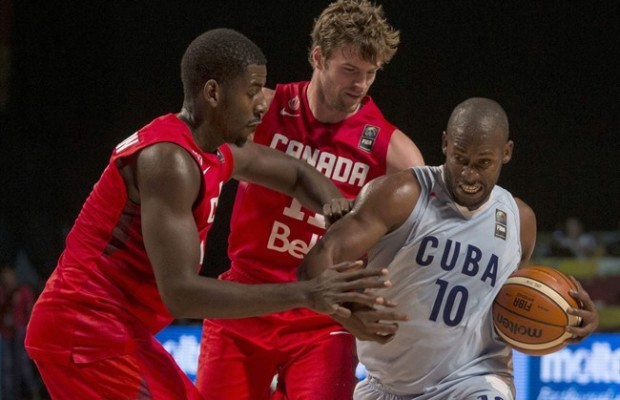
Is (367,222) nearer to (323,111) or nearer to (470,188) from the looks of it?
(470,188)

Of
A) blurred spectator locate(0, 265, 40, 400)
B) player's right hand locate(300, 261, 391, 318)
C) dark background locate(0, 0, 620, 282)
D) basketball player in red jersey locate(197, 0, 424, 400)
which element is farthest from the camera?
dark background locate(0, 0, 620, 282)

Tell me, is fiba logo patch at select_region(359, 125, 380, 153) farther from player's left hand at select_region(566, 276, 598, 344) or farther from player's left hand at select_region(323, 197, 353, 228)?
player's left hand at select_region(566, 276, 598, 344)

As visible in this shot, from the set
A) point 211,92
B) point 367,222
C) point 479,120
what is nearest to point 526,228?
point 479,120

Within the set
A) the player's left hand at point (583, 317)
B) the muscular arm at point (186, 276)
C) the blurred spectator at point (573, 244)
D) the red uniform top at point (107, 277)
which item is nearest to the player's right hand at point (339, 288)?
the muscular arm at point (186, 276)

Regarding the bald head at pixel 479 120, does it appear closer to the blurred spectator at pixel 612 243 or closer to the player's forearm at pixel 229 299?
the player's forearm at pixel 229 299

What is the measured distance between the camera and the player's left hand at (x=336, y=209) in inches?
150

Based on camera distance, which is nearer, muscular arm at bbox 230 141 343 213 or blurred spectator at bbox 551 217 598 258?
muscular arm at bbox 230 141 343 213

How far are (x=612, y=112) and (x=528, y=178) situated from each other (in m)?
1.38

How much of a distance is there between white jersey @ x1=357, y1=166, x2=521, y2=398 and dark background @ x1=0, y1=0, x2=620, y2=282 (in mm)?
8221

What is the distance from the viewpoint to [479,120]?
3803mm

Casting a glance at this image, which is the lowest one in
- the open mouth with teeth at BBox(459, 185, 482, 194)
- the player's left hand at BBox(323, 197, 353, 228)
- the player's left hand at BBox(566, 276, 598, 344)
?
the player's left hand at BBox(566, 276, 598, 344)

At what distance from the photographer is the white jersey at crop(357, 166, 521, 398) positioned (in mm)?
3910

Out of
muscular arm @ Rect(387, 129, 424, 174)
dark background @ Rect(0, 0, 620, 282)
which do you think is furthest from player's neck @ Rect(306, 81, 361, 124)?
dark background @ Rect(0, 0, 620, 282)

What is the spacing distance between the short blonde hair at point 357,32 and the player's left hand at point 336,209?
81cm
